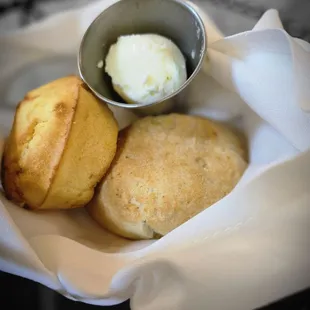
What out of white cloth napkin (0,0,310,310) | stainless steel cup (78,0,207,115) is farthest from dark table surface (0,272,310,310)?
stainless steel cup (78,0,207,115)

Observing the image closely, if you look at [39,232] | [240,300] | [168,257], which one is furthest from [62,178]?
[240,300]

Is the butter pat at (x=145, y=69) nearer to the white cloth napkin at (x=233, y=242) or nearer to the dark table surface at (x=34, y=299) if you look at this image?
the white cloth napkin at (x=233, y=242)

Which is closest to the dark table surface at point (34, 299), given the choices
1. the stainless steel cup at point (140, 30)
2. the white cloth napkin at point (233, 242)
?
the white cloth napkin at point (233, 242)

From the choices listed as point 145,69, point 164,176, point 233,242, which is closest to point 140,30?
point 145,69

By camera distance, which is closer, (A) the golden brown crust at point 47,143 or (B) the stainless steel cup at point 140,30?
(A) the golden brown crust at point 47,143

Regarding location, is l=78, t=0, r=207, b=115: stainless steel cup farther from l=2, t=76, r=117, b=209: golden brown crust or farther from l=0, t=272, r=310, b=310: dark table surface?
l=0, t=272, r=310, b=310: dark table surface

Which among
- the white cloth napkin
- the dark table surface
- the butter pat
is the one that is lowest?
the dark table surface

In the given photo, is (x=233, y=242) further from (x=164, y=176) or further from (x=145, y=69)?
(x=145, y=69)
